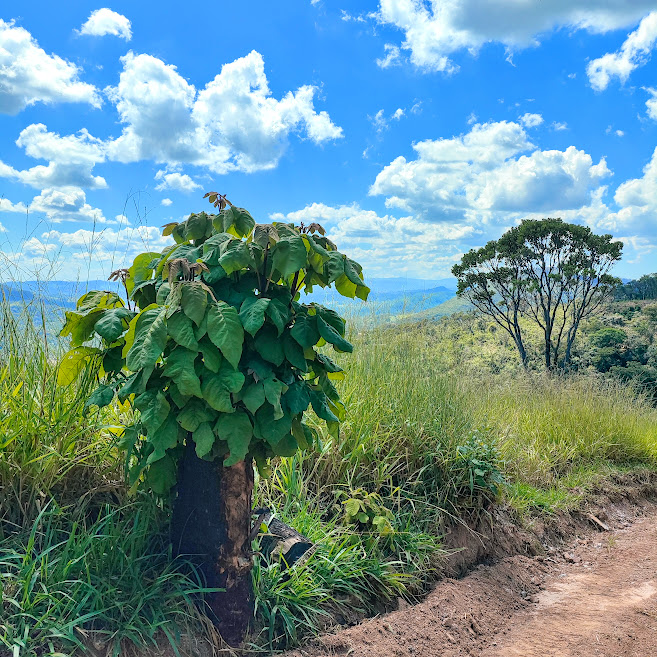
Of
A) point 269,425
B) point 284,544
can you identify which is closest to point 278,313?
point 269,425

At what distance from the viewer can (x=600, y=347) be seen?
59.3ft

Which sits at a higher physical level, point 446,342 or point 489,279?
point 489,279

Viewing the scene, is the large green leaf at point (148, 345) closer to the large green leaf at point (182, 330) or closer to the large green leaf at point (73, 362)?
the large green leaf at point (182, 330)

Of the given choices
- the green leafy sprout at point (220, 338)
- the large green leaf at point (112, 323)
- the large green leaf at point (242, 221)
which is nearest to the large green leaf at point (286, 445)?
the green leafy sprout at point (220, 338)

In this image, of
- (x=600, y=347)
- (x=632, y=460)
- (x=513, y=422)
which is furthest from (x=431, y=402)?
(x=600, y=347)

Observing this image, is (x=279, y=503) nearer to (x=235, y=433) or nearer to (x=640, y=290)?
(x=235, y=433)

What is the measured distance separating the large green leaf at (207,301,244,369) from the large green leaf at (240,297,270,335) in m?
0.04

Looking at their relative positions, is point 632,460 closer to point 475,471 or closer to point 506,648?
point 475,471

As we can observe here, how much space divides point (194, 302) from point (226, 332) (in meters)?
0.20

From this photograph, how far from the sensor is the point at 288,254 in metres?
2.64

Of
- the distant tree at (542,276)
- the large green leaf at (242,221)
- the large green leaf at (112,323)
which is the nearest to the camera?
the large green leaf at (112,323)

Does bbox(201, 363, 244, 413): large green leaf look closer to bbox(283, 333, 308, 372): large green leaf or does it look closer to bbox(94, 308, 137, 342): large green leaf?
Answer: bbox(283, 333, 308, 372): large green leaf

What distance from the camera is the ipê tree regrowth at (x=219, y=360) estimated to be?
2.54 m

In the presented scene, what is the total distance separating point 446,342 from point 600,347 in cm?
1352
